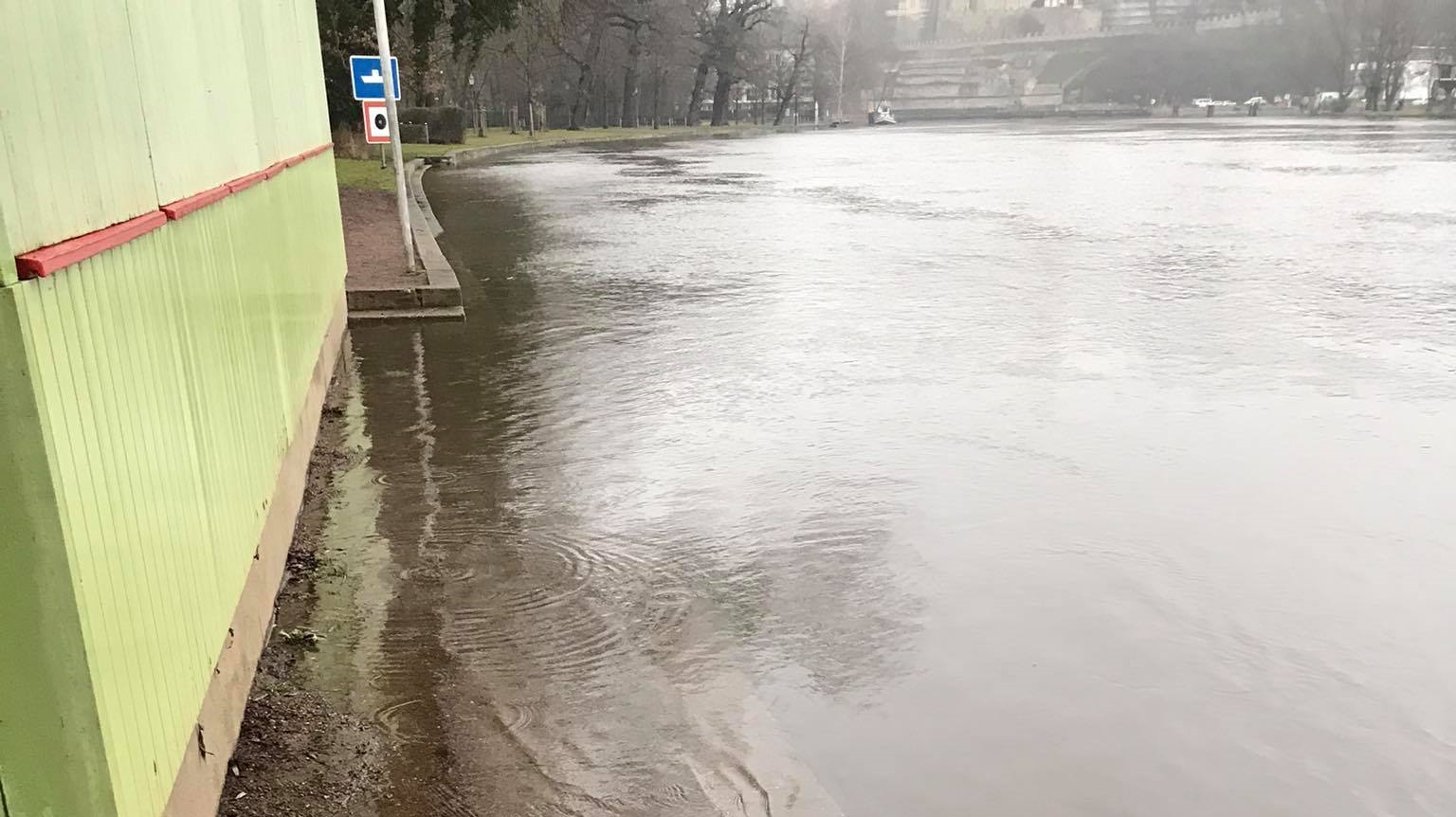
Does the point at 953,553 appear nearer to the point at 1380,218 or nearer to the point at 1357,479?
the point at 1357,479

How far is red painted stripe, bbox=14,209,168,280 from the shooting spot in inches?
84.9

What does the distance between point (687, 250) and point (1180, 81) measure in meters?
134

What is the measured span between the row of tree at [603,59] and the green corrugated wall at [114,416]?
2222 cm

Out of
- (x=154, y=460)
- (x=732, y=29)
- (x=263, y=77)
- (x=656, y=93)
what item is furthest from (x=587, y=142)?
(x=154, y=460)

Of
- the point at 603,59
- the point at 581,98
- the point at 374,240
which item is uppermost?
the point at 603,59

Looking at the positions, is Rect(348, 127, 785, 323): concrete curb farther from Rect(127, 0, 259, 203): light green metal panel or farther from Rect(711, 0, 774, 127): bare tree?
Rect(711, 0, 774, 127): bare tree

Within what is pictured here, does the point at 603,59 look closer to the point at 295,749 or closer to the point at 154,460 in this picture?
the point at 295,749

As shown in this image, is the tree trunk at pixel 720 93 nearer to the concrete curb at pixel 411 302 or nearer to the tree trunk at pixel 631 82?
the tree trunk at pixel 631 82

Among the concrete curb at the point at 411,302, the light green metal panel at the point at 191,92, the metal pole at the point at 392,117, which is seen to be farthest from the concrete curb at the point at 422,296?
the light green metal panel at the point at 191,92

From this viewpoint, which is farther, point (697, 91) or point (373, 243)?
point (697, 91)

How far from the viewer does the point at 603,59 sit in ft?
241

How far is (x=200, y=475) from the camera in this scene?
3387 mm

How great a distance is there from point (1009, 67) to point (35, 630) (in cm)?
17149

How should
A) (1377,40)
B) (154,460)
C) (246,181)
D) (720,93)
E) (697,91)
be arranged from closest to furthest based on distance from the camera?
(154,460) < (246,181) < (697,91) < (720,93) < (1377,40)
